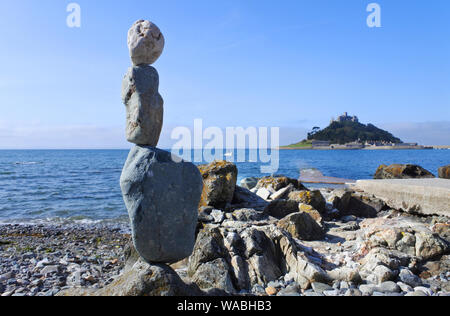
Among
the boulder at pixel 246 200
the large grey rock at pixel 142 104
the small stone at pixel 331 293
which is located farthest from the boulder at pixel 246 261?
the boulder at pixel 246 200

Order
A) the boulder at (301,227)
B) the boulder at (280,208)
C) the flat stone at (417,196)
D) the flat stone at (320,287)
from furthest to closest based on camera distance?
the boulder at (280,208) < the flat stone at (417,196) < the boulder at (301,227) < the flat stone at (320,287)

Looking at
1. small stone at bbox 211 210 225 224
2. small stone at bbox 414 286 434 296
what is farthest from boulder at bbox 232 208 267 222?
small stone at bbox 414 286 434 296

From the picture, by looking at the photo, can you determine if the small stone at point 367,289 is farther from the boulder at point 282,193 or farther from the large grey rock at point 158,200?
the boulder at point 282,193

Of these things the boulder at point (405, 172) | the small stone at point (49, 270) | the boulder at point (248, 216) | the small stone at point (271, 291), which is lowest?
the small stone at point (49, 270)

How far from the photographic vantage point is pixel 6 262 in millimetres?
8195

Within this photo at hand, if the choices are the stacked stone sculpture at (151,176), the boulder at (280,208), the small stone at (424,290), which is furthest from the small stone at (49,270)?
the small stone at (424,290)

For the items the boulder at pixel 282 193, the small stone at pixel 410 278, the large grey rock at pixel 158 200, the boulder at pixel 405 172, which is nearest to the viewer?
the large grey rock at pixel 158 200

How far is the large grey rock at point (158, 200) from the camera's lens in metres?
4.16

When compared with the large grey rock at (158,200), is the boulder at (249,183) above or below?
below

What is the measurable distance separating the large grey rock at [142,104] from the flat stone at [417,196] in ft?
31.6

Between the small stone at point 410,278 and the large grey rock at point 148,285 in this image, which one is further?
the small stone at point 410,278

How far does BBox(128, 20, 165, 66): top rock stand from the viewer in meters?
4.39

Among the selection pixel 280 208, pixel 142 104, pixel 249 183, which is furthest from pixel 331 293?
pixel 249 183

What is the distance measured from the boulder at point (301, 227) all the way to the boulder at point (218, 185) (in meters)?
3.30
